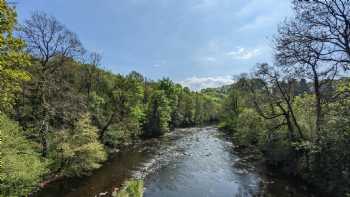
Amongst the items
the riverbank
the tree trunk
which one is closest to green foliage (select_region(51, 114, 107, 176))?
the riverbank

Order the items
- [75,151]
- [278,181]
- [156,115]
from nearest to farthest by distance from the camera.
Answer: [278,181] → [75,151] → [156,115]

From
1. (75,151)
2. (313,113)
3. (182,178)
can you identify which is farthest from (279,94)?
(75,151)

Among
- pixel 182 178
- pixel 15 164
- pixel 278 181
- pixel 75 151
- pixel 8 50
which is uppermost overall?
pixel 8 50

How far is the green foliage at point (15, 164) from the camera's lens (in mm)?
11258

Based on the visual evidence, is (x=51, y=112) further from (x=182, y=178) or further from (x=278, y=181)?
(x=278, y=181)

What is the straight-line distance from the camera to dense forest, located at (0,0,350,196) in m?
9.12

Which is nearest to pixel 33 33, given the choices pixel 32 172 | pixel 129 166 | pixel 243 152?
pixel 32 172

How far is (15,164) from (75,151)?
596cm

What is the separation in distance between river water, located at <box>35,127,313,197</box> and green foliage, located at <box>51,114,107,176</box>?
0.88m

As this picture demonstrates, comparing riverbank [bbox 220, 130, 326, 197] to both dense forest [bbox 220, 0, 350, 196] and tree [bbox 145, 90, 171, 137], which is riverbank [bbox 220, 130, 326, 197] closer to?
dense forest [bbox 220, 0, 350, 196]

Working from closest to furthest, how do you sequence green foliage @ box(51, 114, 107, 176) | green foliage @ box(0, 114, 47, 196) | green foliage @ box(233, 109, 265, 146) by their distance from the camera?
green foliage @ box(0, 114, 47, 196) < green foliage @ box(51, 114, 107, 176) < green foliage @ box(233, 109, 265, 146)

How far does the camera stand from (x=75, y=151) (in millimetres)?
17484

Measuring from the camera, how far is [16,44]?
659cm

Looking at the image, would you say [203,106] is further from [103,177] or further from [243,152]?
[103,177]
